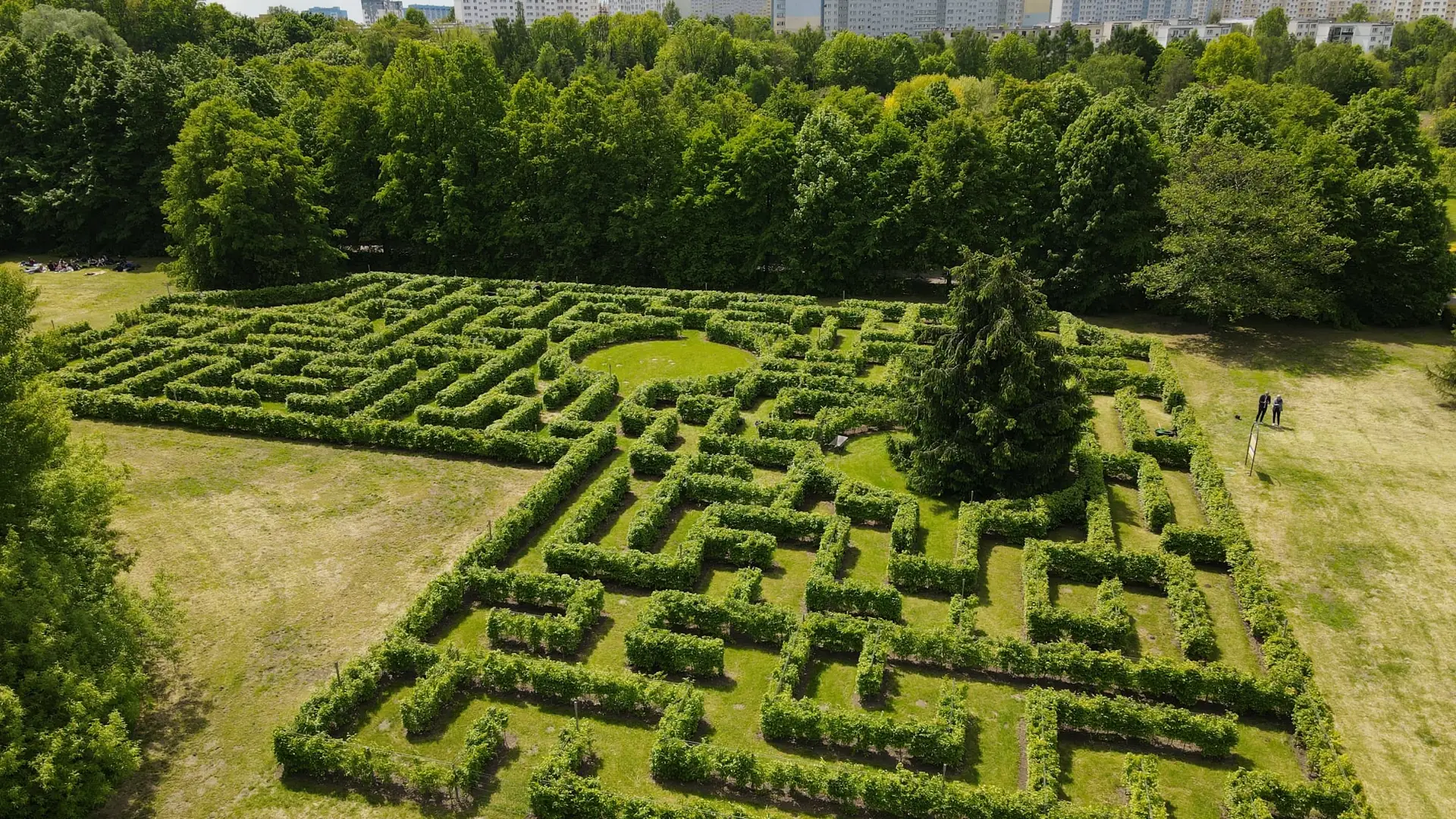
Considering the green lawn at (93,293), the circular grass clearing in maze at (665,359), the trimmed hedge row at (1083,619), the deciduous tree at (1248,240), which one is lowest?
the trimmed hedge row at (1083,619)

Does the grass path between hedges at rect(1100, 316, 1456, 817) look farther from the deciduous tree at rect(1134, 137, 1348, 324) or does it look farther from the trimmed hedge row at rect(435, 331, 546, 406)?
the trimmed hedge row at rect(435, 331, 546, 406)

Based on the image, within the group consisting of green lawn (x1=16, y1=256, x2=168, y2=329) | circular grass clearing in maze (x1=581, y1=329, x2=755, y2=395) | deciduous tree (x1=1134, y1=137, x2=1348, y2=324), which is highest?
deciduous tree (x1=1134, y1=137, x2=1348, y2=324)

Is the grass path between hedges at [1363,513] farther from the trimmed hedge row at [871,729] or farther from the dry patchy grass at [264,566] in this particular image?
the dry patchy grass at [264,566]

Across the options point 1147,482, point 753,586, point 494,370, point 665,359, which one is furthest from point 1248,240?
point 494,370

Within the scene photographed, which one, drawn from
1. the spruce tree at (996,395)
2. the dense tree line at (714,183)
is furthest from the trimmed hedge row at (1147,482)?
the dense tree line at (714,183)

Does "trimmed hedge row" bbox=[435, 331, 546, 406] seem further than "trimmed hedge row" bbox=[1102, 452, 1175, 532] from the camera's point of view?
Yes

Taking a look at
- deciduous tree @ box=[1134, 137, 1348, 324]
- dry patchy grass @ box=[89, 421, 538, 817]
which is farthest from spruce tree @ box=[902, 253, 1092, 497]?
deciduous tree @ box=[1134, 137, 1348, 324]

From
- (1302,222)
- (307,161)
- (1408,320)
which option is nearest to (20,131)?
(307,161)
